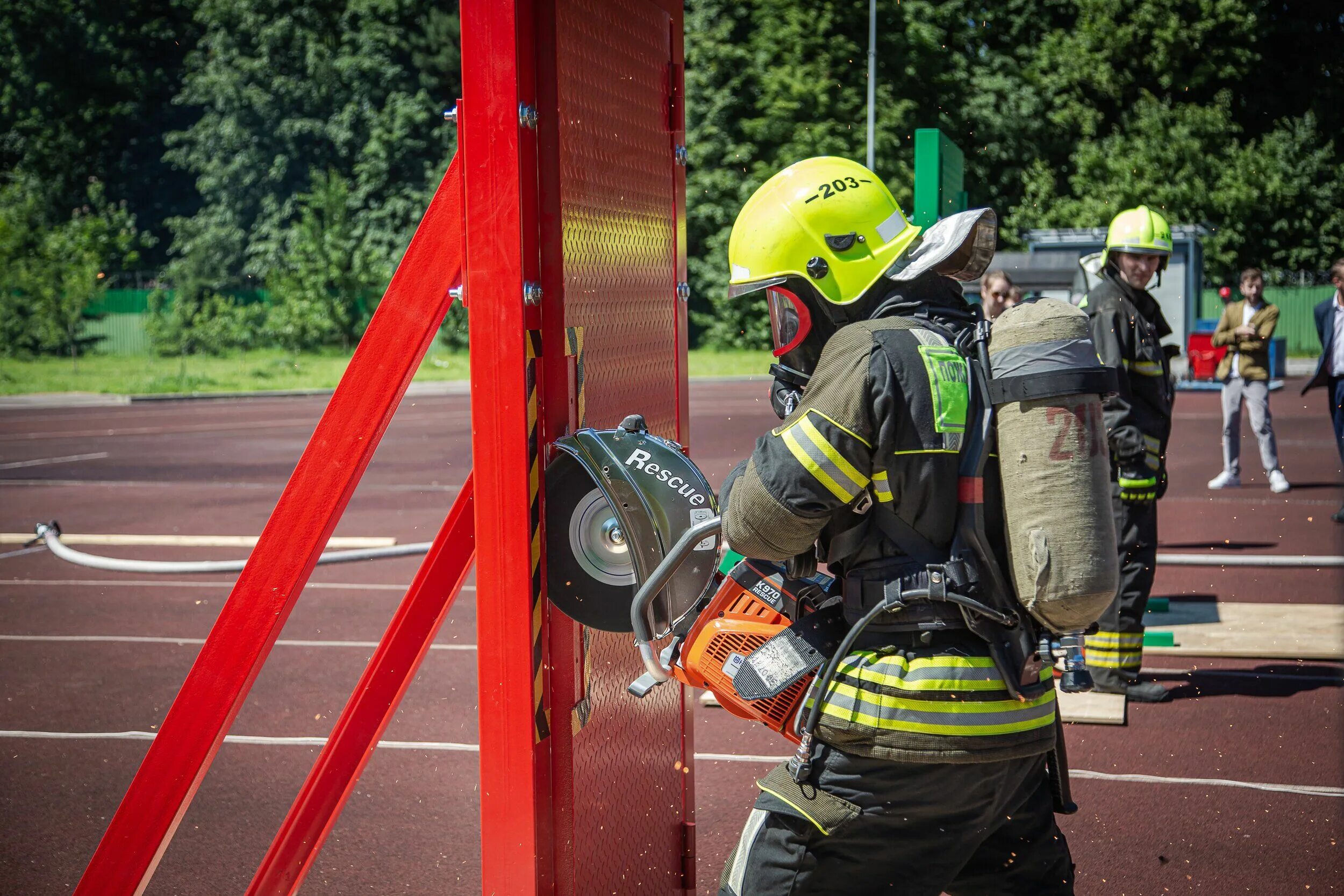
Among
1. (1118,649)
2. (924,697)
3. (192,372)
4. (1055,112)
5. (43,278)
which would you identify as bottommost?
(1118,649)

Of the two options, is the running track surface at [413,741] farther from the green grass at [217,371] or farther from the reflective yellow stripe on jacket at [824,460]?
the green grass at [217,371]

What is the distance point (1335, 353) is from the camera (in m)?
9.18

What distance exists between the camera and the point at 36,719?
5.55 m

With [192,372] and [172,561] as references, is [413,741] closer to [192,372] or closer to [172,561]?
[172,561]

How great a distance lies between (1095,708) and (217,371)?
30.2 metres

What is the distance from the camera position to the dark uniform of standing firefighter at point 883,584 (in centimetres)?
208

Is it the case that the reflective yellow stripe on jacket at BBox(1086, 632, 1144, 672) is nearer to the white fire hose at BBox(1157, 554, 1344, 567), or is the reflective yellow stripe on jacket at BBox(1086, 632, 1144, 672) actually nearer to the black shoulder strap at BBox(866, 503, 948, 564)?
the white fire hose at BBox(1157, 554, 1344, 567)

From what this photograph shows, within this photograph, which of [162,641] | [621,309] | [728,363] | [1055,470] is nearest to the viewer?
[1055,470]

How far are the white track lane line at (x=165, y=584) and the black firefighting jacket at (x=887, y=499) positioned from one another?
19.9ft

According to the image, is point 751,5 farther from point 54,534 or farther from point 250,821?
point 250,821

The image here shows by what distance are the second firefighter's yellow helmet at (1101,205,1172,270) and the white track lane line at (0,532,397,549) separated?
571cm

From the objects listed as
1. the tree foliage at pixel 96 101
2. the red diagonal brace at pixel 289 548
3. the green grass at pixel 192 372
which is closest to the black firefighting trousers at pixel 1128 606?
the red diagonal brace at pixel 289 548

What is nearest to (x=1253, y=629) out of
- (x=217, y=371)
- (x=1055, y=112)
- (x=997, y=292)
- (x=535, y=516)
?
(x=997, y=292)

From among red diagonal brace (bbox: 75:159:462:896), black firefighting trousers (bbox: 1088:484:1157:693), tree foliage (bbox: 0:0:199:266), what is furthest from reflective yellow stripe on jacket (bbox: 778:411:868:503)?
tree foliage (bbox: 0:0:199:266)
